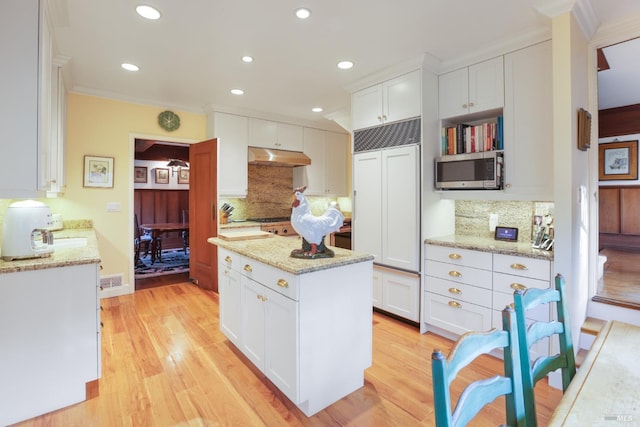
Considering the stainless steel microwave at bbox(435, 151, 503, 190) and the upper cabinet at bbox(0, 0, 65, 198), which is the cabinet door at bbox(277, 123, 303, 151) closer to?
the stainless steel microwave at bbox(435, 151, 503, 190)

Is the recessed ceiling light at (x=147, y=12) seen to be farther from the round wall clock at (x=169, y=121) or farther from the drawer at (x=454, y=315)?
the drawer at (x=454, y=315)

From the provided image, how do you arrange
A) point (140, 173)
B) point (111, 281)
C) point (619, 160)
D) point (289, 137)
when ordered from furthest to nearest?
point (140, 173) < point (619, 160) < point (289, 137) < point (111, 281)

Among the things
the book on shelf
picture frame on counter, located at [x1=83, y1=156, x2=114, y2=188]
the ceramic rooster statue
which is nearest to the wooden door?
picture frame on counter, located at [x1=83, y1=156, x2=114, y2=188]

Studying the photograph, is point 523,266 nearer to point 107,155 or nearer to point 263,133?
point 263,133

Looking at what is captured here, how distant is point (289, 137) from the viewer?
498cm

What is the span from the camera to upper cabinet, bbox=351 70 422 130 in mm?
2918

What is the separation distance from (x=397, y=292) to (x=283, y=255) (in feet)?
5.22

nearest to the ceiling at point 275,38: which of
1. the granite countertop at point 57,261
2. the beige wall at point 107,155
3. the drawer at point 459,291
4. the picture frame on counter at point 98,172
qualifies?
the beige wall at point 107,155

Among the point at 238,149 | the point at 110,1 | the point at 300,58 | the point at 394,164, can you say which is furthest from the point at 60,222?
the point at 394,164

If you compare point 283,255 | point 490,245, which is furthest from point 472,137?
point 283,255

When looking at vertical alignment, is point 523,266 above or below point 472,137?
below

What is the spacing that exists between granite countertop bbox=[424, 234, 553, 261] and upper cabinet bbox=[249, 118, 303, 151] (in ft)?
9.41

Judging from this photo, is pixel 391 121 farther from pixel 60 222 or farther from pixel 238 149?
pixel 60 222

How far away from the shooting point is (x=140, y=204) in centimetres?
725
